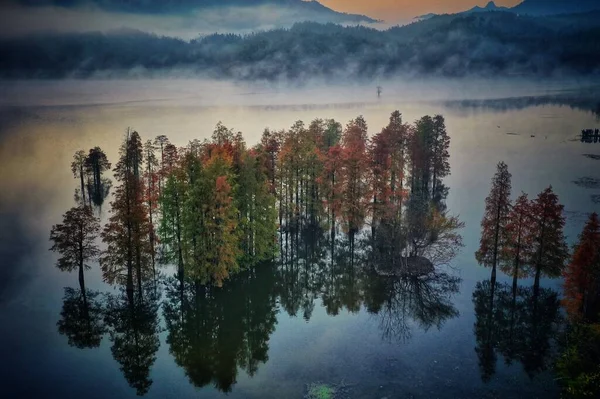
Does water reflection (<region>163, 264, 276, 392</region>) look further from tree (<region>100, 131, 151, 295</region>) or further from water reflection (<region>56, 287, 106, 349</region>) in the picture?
water reflection (<region>56, 287, 106, 349</region>)

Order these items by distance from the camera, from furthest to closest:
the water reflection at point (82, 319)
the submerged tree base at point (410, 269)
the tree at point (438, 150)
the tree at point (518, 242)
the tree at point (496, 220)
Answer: the tree at point (438, 150) → the submerged tree base at point (410, 269) → the tree at point (496, 220) → the tree at point (518, 242) → the water reflection at point (82, 319)

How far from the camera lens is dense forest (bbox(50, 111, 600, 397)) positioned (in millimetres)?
44188

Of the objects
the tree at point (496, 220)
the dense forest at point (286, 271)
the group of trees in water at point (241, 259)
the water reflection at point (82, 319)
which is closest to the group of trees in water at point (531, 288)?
the tree at point (496, 220)

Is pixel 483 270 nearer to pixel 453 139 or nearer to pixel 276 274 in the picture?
pixel 276 274

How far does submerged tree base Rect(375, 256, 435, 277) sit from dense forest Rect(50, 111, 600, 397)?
17 centimetres

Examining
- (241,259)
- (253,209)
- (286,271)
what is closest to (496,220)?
(286,271)

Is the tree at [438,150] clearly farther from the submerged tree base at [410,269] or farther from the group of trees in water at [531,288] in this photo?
the group of trees in water at [531,288]

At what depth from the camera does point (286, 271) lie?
60281 millimetres

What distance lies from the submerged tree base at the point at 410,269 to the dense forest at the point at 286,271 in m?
0.17

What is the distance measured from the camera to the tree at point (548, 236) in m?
49.8

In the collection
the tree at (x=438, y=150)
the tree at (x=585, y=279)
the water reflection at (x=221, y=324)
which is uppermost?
the tree at (x=438, y=150)

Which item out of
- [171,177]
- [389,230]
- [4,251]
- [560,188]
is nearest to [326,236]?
[389,230]

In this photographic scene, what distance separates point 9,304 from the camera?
52.1m

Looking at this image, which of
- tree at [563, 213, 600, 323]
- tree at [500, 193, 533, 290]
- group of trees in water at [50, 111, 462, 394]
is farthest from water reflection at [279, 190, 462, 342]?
tree at [563, 213, 600, 323]
